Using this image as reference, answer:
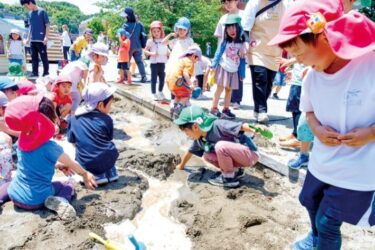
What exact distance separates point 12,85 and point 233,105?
3.43m

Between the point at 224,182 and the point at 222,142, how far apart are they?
0.42 meters

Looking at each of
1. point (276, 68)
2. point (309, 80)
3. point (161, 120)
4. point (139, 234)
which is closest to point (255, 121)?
point (276, 68)

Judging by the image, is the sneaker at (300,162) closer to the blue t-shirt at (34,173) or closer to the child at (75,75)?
the blue t-shirt at (34,173)

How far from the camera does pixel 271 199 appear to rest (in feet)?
10.7

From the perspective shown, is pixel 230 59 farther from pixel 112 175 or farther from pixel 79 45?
pixel 79 45

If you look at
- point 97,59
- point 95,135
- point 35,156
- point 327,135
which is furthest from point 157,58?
point 327,135

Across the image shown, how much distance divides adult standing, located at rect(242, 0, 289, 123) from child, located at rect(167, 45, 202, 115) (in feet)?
3.02

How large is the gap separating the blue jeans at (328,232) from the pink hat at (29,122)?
2071mm

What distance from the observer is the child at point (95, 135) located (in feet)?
11.3

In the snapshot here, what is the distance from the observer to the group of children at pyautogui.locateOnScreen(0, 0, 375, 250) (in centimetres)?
163

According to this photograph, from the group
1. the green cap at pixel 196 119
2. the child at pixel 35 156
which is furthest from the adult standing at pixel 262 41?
the child at pixel 35 156

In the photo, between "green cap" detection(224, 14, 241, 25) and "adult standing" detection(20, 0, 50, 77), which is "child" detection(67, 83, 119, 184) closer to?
"green cap" detection(224, 14, 241, 25)

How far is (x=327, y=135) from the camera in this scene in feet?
5.88

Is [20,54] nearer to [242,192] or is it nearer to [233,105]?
[233,105]
